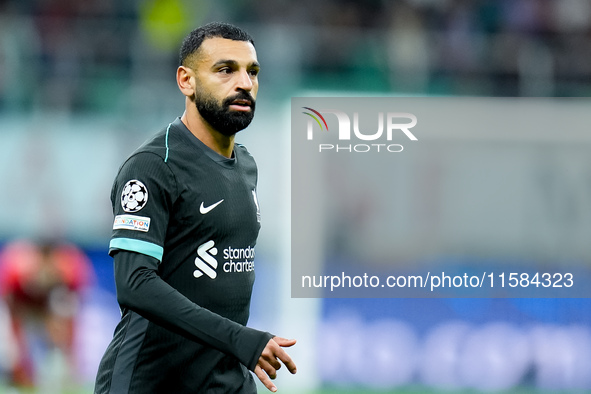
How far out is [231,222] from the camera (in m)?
3.36

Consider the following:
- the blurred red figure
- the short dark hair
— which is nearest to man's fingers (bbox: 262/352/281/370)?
the short dark hair

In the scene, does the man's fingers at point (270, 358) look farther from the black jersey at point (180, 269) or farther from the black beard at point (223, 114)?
the black beard at point (223, 114)

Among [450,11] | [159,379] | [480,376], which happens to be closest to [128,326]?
[159,379]

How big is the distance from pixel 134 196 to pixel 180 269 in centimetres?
33

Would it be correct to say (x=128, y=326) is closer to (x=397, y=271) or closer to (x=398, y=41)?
(x=397, y=271)

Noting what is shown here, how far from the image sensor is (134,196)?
123 inches

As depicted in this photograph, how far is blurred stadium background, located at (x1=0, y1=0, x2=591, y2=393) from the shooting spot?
313 inches

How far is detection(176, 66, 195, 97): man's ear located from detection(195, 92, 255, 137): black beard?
0.05 meters

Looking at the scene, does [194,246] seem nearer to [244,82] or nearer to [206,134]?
[206,134]

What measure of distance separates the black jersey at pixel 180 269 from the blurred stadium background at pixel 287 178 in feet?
15.1

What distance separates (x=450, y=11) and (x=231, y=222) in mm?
7641

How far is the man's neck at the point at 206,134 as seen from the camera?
3.46 meters

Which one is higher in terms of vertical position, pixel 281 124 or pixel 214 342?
pixel 281 124

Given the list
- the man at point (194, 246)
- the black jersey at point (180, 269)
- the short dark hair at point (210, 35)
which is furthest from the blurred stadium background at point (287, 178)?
the black jersey at point (180, 269)
